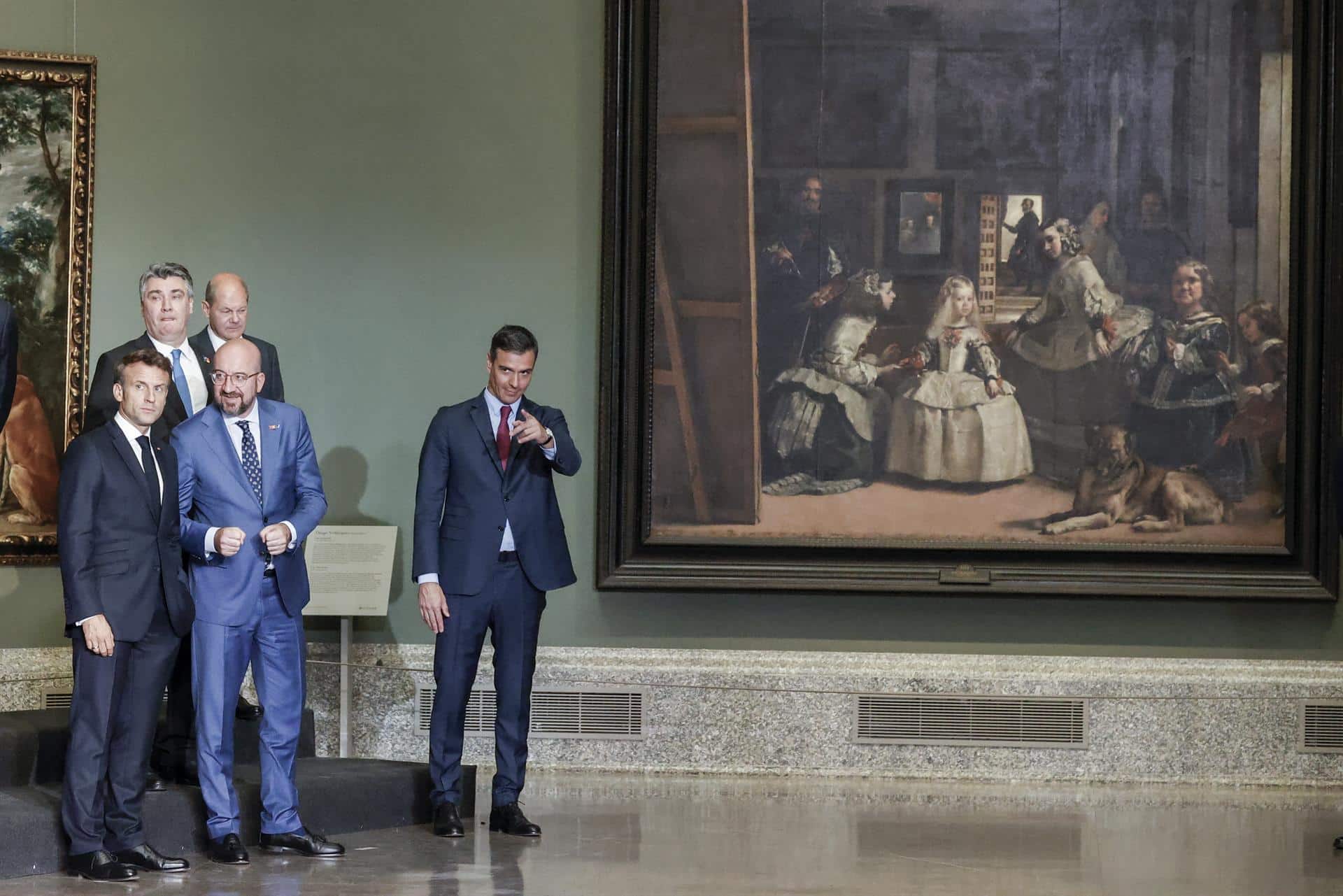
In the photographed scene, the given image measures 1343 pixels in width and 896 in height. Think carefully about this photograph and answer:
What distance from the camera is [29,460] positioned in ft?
25.1

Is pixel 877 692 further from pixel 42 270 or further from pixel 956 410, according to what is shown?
pixel 42 270

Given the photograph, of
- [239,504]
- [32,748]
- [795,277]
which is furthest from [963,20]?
[32,748]

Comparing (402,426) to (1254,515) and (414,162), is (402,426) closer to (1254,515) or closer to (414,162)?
(414,162)

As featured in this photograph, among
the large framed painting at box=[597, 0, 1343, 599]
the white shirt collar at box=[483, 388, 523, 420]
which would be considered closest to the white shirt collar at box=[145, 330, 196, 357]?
the white shirt collar at box=[483, 388, 523, 420]

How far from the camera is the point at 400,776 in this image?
612 cm

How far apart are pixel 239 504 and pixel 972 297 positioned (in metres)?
3.93

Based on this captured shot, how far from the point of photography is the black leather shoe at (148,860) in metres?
5.07

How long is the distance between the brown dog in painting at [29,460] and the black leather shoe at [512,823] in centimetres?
315

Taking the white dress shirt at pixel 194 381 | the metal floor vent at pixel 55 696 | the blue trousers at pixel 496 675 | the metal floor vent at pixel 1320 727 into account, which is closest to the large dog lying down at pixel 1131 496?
the metal floor vent at pixel 1320 727

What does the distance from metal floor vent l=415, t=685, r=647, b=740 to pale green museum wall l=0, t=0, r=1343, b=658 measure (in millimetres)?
331

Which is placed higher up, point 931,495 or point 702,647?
point 931,495

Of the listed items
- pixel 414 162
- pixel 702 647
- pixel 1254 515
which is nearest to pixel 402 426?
pixel 414 162

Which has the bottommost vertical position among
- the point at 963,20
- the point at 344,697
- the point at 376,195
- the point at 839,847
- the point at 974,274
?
the point at 839,847

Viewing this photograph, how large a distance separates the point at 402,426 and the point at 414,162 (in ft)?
4.53
